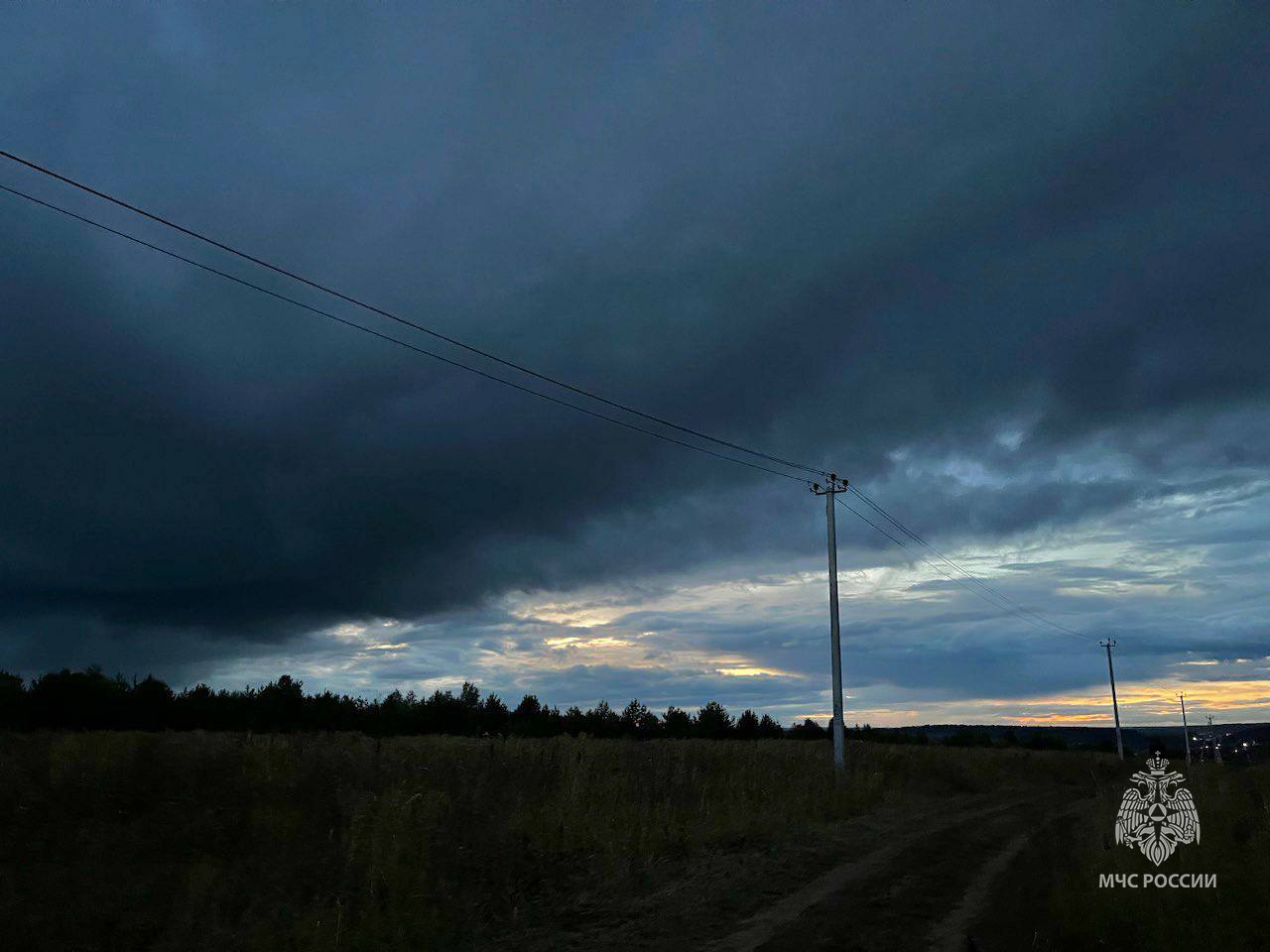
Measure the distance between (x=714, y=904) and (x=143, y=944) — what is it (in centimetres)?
807

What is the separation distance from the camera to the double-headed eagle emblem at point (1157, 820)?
14586 millimetres

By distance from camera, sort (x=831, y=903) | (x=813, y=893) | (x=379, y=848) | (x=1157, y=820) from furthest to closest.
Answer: (x=1157, y=820) < (x=379, y=848) < (x=813, y=893) < (x=831, y=903)

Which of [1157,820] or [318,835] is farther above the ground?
[1157,820]

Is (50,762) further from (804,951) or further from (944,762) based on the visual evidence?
(944,762)

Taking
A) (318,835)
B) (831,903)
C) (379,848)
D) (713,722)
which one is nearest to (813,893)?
(831,903)

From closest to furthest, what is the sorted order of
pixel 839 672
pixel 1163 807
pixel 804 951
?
1. pixel 804 951
2. pixel 1163 807
3. pixel 839 672

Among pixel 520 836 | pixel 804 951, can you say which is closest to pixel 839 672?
pixel 520 836

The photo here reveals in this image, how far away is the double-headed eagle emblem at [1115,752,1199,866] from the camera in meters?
14.6

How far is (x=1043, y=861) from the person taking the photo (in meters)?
15.8

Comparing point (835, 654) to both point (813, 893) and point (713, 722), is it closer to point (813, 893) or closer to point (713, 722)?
point (813, 893)

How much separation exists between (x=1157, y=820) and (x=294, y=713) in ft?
169

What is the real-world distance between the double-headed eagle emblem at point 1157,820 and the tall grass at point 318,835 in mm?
6949

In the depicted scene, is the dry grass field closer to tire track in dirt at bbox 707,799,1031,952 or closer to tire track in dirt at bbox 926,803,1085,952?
tire track in dirt at bbox 707,799,1031,952

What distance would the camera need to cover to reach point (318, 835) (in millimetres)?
14875
